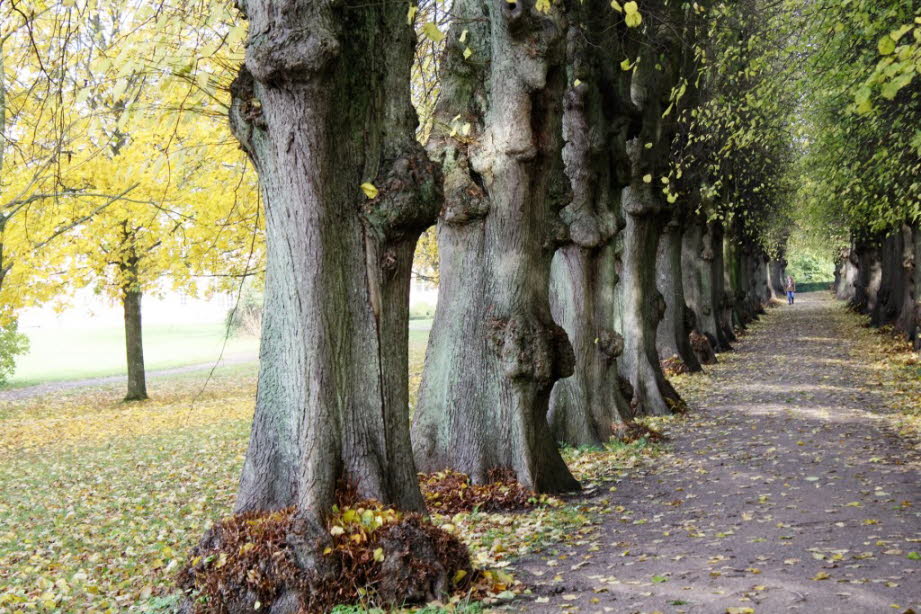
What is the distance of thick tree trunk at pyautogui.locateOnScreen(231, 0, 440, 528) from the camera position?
5.65 meters

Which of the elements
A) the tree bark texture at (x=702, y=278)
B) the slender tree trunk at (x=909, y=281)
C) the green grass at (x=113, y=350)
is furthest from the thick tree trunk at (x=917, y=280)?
the green grass at (x=113, y=350)

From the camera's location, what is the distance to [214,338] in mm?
71938

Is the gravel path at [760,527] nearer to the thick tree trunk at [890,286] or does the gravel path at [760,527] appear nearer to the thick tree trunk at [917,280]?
the thick tree trunk at [917,280]

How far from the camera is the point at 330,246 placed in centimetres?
581

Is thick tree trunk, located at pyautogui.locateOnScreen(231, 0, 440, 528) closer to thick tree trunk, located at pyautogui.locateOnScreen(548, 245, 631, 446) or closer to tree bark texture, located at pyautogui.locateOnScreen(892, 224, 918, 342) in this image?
thick tree trunk, located at pyautogui.locateOnScreen(548, 245, 631, 446)

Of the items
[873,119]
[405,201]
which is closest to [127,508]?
[405,201]

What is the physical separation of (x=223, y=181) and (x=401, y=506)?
1486cm

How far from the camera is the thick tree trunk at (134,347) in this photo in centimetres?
2480

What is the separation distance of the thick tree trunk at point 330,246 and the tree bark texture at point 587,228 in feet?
20.1

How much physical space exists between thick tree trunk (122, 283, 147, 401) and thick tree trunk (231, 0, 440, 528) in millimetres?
20382

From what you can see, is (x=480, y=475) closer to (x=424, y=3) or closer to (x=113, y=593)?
(x=113, y=593)

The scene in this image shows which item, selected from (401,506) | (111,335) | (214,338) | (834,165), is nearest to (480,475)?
(401,506)

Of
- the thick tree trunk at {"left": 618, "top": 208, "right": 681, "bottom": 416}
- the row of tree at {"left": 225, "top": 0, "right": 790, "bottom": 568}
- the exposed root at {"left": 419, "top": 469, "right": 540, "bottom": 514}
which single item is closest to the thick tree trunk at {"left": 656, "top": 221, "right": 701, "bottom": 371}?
the row of tree at {"left": 225, "top": 0, "right": 790, "bottom": 568}

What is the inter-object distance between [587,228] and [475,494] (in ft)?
16.1
